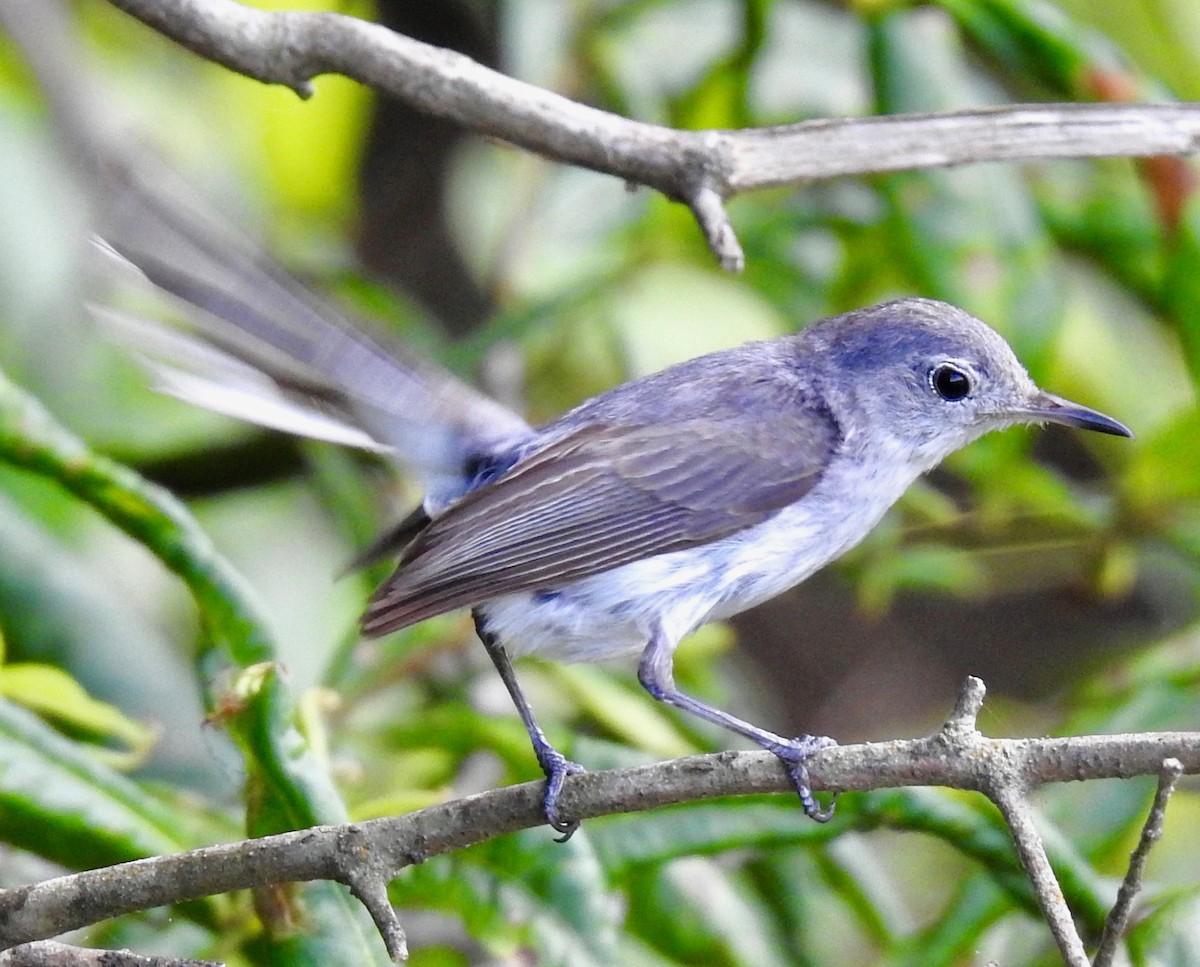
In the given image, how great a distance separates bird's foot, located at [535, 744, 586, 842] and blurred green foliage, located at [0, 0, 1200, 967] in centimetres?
11

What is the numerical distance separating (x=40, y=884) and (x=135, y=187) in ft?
3.42

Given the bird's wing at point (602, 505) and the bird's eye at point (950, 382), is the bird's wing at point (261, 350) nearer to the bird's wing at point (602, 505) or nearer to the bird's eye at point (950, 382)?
the bird's wing at point (602, 505)

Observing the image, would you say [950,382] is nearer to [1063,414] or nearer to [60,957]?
[1063,414]

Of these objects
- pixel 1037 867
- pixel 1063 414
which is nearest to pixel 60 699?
pixel 1037 867

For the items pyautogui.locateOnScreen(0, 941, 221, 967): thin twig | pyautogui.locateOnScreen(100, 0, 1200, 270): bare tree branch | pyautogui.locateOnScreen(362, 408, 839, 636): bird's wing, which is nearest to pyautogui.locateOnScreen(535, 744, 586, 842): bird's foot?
pyautogui.locateOnScreen(362, 408, 839, 636): bird's wing

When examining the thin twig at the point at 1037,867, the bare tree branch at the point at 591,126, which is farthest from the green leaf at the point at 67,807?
the thin twig at the point at 1037,867

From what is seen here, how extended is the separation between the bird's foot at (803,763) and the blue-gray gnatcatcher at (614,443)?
5 centimetres

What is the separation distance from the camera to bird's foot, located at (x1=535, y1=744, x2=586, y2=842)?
188cm

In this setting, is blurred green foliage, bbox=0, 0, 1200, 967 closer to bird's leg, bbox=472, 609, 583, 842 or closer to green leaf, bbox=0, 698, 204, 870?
green leaf, bbox=0, 698, 204, 870

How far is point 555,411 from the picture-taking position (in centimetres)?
414

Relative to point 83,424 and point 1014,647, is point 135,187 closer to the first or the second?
point 83,424

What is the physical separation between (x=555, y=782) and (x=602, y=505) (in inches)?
26.8

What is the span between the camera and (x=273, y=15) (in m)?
2.20

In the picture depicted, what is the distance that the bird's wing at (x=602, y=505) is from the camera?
2.41 meters
